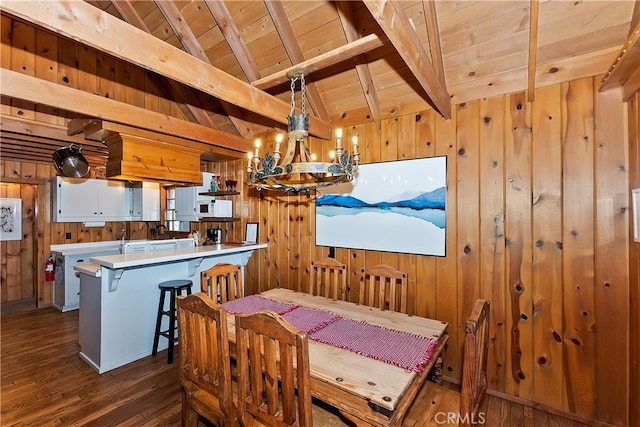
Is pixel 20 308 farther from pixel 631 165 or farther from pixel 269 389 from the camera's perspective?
pixel 631 165

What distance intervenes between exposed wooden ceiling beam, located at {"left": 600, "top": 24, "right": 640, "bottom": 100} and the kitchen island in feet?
11.6

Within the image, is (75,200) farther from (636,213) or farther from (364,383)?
(636,213)

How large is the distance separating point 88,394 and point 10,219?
4019 millimetres

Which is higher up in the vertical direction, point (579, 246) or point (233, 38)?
point (233, 38)

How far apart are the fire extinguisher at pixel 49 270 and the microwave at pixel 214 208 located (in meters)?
2.52

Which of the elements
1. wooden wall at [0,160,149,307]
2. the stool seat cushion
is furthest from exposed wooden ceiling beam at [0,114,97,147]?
wooden wall at [0,160,149,307]

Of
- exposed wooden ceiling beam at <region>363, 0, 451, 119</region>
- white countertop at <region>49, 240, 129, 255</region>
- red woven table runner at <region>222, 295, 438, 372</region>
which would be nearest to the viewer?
exposed wooden ceiling beam at <region>363, 0, 451, 119</region>

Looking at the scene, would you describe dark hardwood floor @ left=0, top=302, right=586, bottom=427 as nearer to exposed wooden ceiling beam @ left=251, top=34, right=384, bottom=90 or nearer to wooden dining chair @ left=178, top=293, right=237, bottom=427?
wooden dining chair @ left=178, top=293, right=237, bottom=427

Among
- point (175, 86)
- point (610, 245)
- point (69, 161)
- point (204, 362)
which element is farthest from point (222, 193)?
→ point (610, 245)

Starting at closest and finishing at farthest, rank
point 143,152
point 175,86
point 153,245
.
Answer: point 143,152 < point 175,86 < point 153,245

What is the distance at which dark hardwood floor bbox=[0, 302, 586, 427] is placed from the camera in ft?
6.95

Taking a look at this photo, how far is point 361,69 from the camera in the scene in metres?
2.62

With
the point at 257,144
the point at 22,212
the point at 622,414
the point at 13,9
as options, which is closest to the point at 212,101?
the point at 257,144

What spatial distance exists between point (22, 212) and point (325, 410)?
596cm
